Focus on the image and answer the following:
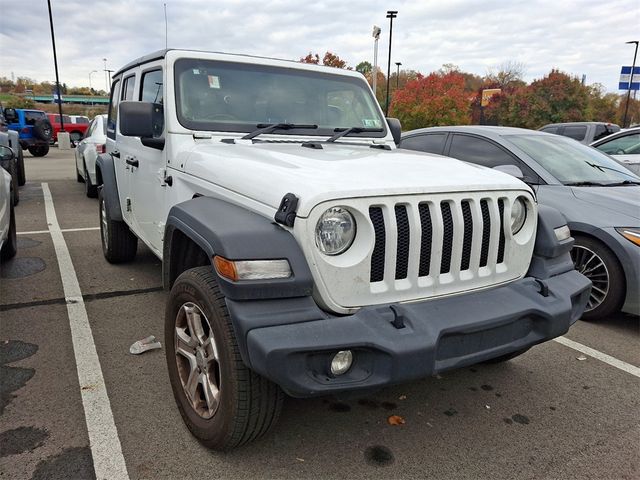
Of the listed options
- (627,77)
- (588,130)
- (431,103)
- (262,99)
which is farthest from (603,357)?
(627,77)

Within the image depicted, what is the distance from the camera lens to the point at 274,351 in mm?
1794

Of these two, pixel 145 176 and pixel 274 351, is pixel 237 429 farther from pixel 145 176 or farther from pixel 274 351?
pixel 145 176

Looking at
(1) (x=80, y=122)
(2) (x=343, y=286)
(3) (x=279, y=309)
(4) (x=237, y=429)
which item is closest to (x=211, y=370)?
(4) (x=237, y=429)

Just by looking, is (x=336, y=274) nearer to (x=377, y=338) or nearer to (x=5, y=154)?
(x=377, y=338)

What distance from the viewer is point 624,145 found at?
7945 mm

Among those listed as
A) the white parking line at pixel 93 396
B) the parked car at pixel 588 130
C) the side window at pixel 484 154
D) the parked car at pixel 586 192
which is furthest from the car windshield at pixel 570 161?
the parked car at pixel 588 130

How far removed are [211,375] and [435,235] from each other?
4.13 ft

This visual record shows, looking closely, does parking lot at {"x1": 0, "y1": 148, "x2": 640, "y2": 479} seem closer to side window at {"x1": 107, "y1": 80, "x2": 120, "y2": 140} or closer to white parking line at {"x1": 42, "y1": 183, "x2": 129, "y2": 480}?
white parking line at {"x1": 42, "y1": 183, "x2": 129, "y2": 480}

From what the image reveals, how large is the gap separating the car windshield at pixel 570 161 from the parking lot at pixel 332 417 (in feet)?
4.85

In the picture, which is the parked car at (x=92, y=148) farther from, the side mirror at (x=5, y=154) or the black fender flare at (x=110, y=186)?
the black fender flare at (x=110, y=186)

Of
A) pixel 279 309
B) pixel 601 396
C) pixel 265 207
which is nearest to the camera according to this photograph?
pixel 279 309

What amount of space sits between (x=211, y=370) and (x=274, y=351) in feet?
2.30

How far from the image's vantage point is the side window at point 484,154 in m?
4.88

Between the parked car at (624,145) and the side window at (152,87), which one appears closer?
the side window at (152,87)
